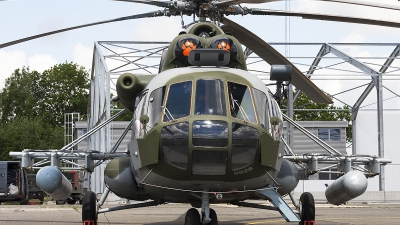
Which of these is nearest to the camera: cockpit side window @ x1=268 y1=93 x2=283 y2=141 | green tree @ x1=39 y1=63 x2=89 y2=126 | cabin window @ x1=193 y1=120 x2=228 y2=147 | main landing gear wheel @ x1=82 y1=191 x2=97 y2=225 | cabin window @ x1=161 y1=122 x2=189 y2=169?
cabin window @ x1=193 y1=120 x2=228 y2=147

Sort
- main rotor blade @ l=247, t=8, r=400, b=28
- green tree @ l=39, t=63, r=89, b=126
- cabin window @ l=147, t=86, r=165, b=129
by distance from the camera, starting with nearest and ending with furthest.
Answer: cabin window @ l=147, t=86, r=165, b=129 → main rotor blade @ l=247, t=8, r=400, b=28 → green tree @ l=39, t=63, r=89, b=126

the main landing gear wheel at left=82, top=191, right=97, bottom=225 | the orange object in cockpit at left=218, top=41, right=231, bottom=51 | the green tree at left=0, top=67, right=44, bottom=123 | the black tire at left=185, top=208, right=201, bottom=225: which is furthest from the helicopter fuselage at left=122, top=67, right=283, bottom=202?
the green tree at left=0, top=67, right=44, bottom=123

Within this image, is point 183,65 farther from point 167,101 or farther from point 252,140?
point 252,140

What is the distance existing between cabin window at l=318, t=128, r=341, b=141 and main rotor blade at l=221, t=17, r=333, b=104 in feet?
109

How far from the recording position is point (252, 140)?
30.6 ft

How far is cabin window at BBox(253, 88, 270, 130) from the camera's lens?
32.5 ft

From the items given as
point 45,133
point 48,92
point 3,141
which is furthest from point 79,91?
point 3,141

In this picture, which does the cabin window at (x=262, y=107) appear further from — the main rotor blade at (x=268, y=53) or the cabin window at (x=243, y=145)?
the main rotor blade at (x=268, y=53)

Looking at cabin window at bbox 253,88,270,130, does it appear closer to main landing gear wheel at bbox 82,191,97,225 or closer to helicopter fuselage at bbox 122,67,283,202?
helicopter fuselage at bbox 122,67,283,202

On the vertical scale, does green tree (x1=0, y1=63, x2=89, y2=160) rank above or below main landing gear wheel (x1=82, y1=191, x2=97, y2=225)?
above

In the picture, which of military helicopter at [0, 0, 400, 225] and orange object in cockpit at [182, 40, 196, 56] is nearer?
military helicopter at [0, 0, 400, 225]

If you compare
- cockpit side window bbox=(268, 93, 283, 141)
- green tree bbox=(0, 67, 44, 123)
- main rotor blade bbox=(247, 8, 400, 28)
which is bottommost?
A: cockpit side window bbox=(268, 93, 283, 141)

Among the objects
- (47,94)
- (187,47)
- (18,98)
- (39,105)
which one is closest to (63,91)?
(47,94)

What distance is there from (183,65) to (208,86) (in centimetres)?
176
